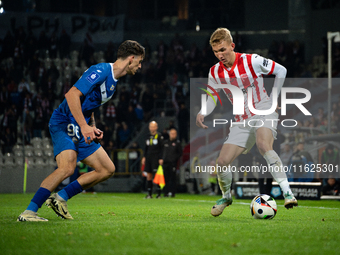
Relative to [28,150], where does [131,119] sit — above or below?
above

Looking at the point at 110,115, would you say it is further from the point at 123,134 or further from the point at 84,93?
the point at 84,93

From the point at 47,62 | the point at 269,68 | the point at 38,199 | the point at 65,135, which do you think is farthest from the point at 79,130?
the point at 47,62

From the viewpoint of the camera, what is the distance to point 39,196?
5414 millimetres

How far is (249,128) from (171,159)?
8.27 metres

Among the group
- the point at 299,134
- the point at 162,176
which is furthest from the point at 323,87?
the point at 162,176

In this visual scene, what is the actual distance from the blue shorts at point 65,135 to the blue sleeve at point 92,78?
19.7 inches

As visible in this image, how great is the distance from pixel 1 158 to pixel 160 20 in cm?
1380

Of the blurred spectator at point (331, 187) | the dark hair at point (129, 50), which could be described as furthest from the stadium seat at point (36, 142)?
the dark hair at point (129, 50)

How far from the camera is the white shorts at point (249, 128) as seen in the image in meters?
6.15

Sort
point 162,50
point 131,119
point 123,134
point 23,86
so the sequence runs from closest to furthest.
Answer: point 123,134
point 131,119
point 23,86
point 162,50

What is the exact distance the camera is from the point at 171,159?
14.5 metres

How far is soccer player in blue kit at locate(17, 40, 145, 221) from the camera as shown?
17.4ft

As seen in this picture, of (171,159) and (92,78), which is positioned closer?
(92,78)

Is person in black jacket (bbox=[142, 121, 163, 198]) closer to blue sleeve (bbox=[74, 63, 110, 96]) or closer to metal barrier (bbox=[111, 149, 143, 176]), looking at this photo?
metal barrier (bbox=[111, 149, 143, 176])
